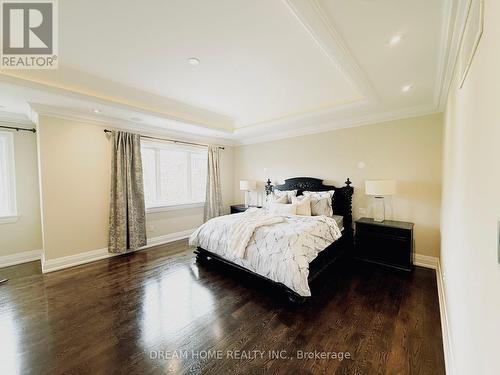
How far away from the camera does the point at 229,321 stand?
2119mm

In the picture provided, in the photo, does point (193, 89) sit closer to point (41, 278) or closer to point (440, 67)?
point (440, 67)

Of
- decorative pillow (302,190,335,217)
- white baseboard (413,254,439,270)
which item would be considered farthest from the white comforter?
white baseboard (413,254,439,270)

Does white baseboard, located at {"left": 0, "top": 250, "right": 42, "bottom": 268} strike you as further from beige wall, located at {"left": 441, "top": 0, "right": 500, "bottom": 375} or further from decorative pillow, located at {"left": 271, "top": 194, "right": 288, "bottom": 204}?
beige wall, located at {"left": 441, "top": 0, "right": 500, "bottom": 375}

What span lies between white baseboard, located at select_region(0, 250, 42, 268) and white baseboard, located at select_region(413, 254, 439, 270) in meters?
6.47

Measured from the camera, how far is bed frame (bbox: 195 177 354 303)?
269cm

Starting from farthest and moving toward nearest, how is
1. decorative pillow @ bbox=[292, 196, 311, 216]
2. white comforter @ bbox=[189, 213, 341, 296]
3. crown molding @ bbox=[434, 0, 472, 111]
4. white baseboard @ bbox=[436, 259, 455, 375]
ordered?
1. decorative pillow @ bbox=[292, 196, 311, 216]
2. white comforter @ bbox=[189, 213, 341, 296]
3. white baseboard @ bbox=[436, 259, 455, 375]
4. crown molding @ bbox=[434, 0, 472, 111]

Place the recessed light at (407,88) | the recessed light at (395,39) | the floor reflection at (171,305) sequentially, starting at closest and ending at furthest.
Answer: the recessed light at (395,39) < the floor reflection at (171,305) < the recessed light at (407,88)

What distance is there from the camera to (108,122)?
3.77 metres

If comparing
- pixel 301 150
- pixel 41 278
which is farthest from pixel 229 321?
pixel 301 150

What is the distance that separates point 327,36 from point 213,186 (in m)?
4.21

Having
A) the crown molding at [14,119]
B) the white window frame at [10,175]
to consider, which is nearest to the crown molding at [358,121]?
the crown molding at [14,119]

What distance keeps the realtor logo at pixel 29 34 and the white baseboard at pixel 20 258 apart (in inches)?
120

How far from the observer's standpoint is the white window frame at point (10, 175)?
3502 millimetres

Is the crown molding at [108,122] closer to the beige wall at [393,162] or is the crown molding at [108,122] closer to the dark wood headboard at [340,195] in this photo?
the beige wall at [393,162]
